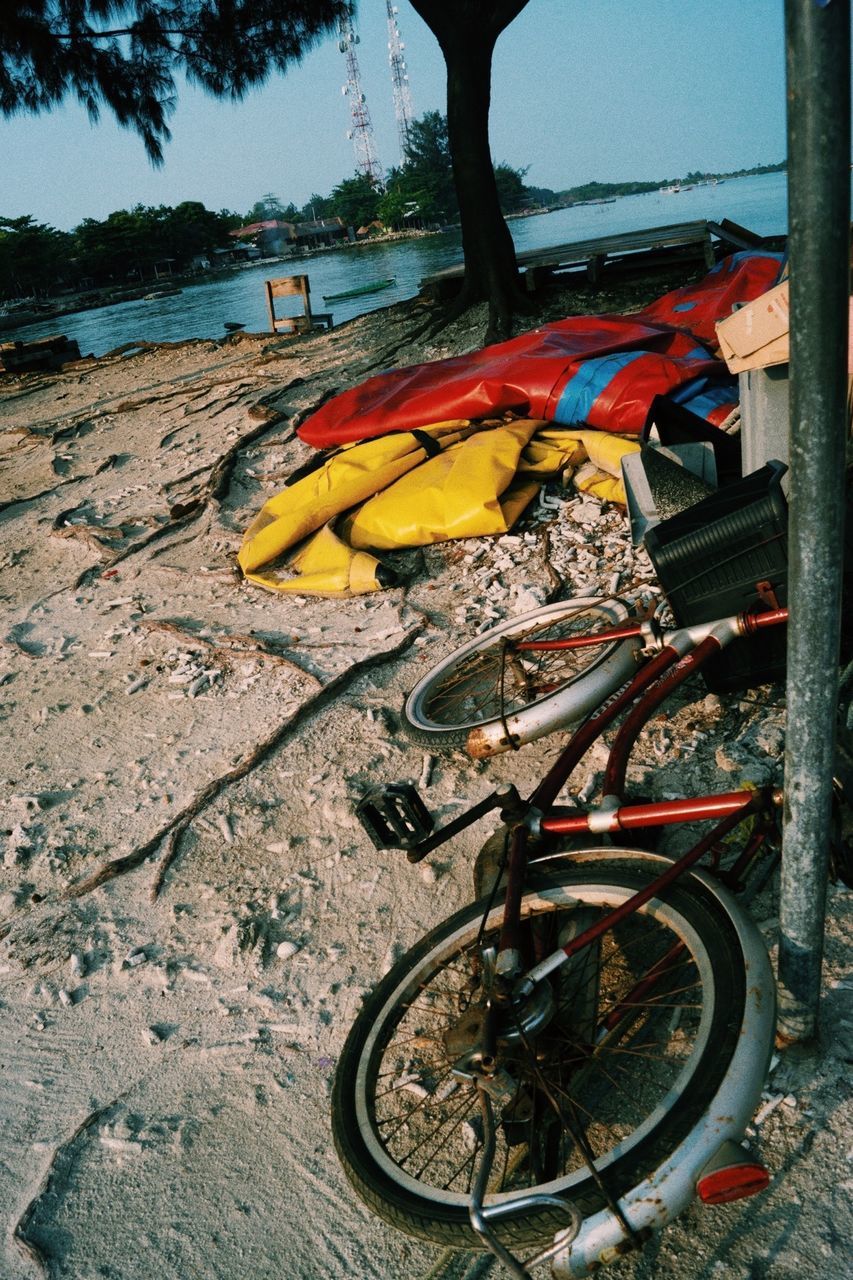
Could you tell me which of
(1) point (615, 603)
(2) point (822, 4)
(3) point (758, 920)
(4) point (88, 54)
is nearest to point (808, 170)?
(2) point (822, 4)

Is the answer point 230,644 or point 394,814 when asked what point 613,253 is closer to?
point 230,644

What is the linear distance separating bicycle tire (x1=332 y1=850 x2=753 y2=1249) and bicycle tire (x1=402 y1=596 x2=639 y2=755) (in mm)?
890

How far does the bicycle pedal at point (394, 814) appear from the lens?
7.48 ft

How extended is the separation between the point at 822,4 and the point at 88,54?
499 inches

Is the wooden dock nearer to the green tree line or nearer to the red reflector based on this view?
the red reflector

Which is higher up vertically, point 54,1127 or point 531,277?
point 531,277

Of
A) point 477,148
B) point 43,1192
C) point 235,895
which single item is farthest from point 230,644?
point 477,148

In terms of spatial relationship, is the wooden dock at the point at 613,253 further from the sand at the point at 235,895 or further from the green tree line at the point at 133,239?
the green tree line at the point at 133,239

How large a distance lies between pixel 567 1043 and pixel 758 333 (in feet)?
8.98

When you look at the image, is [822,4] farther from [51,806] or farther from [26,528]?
[26,528]

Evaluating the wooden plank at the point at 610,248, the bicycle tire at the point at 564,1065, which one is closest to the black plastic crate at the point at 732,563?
the bicycle tire at the point at 564,1065

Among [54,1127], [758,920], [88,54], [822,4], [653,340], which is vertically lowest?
[54,1127]

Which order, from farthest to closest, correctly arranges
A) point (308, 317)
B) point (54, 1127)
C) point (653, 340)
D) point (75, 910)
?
1. point (308, 317)
2. point (653, 340)
3. point (75, 910)
4. point (54, 1127)

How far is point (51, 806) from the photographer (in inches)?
138
